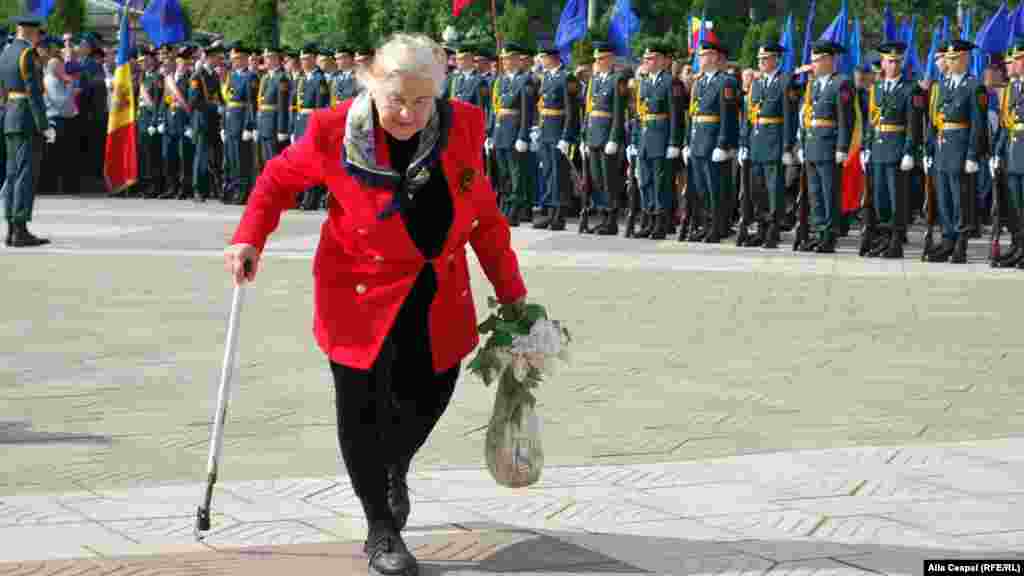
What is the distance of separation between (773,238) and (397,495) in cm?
1251

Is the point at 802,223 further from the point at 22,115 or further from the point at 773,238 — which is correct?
the point at 22,115

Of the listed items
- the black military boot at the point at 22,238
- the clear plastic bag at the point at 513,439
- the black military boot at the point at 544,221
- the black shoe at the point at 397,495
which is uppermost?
the clear plastic bag at the point at 513,439

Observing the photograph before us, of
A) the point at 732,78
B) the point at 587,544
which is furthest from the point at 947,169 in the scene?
the point at 587,544

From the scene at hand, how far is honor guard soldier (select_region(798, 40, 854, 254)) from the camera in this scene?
1683 centimetres

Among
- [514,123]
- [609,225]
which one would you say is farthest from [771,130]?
[514,123]

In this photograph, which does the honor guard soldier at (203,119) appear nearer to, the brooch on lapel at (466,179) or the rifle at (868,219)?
the rifle at (868,219)

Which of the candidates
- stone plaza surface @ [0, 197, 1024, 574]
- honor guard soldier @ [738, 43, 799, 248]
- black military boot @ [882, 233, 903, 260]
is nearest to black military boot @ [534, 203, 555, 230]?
honor guard soldier @ [738, 43, 799, 248]

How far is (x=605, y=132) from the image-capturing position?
19109mm

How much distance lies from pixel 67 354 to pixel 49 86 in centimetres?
1495

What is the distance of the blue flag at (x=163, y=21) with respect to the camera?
84.6ft

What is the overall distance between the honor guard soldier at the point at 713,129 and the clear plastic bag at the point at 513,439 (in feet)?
40.8

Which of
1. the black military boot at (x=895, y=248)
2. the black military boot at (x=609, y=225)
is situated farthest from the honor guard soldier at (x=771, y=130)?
the black military boot at (x=609, y=225)

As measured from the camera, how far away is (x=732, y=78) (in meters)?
17.8

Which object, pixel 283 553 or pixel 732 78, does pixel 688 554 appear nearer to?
pixel 283 553
